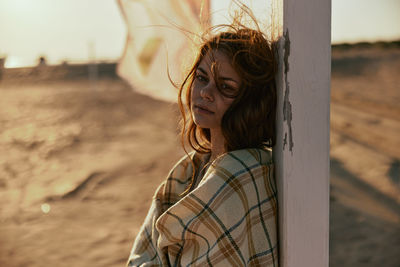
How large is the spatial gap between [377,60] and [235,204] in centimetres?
2261

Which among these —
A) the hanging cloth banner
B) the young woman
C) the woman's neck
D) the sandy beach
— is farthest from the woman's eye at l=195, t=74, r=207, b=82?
the hanging cloth banner

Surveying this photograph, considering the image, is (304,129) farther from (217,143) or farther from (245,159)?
(217,143)

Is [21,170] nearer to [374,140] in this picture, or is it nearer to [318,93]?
[374,140]

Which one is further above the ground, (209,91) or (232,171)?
(209,91)

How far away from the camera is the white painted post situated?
3.01 ft

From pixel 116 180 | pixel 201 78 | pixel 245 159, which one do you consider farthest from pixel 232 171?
pixel 116 180

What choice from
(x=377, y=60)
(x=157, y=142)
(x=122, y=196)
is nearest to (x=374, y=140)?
(x=157, y=142)

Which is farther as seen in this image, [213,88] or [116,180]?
[116,180]

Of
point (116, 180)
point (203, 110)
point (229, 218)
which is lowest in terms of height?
point (116, 180)

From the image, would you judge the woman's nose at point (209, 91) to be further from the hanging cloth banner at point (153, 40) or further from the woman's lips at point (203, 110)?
the hanging cloth banner at point (153, 40)

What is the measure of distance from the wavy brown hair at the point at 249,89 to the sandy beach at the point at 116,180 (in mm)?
2170

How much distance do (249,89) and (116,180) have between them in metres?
4.40

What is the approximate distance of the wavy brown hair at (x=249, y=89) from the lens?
3.69 feet

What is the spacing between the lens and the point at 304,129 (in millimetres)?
956
